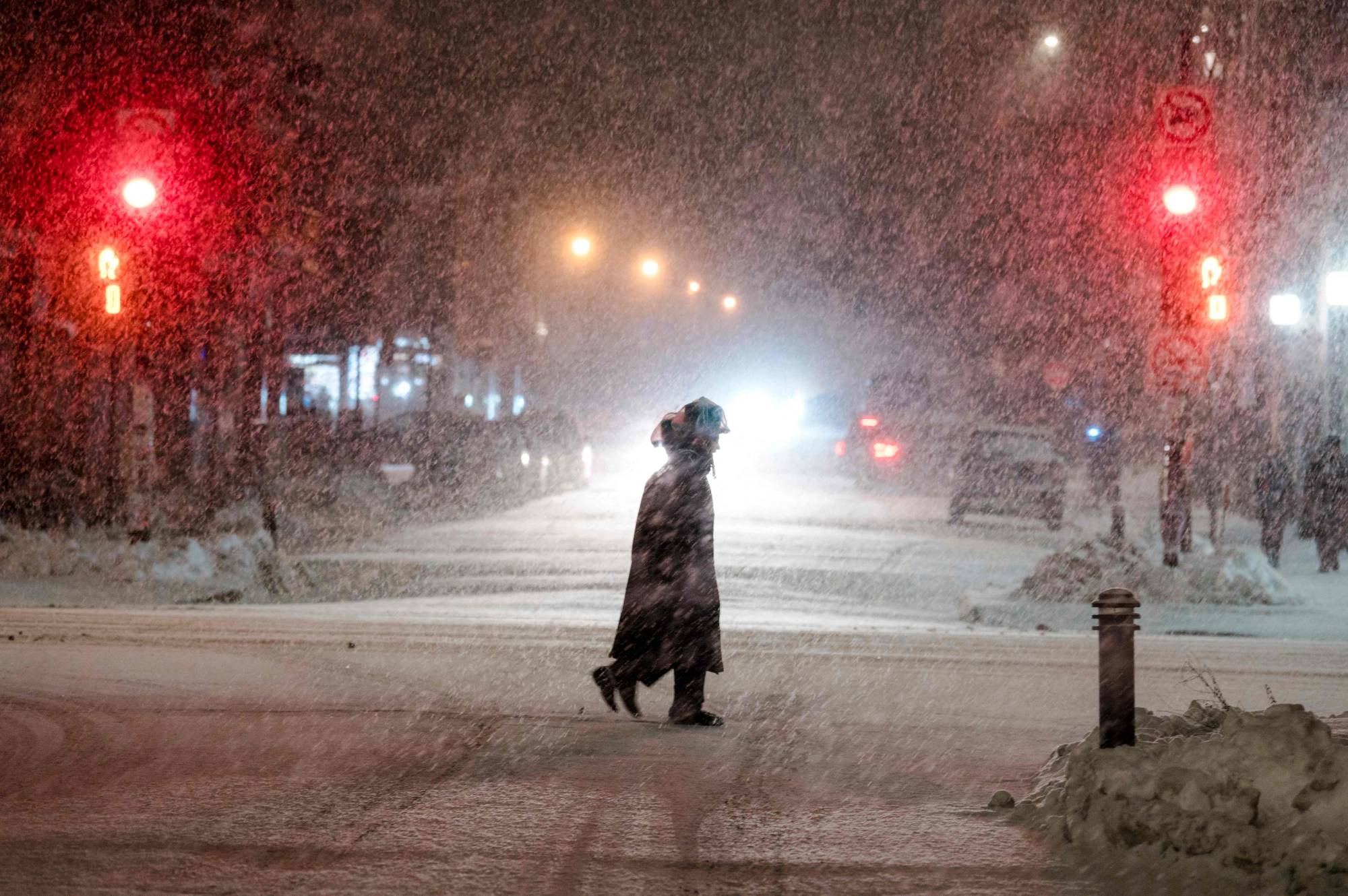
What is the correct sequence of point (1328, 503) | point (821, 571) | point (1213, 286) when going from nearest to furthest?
point (1213, 286)
point (821, 571)
point (1328, 503)

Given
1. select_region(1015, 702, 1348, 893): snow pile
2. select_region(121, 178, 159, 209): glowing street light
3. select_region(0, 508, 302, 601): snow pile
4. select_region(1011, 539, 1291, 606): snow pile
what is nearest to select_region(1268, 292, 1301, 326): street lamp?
select_region(1011, 539, 1291, 606): snow pile

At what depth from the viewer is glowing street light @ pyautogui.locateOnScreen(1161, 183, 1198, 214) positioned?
1471 centimetres

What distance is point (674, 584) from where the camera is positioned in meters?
7.61

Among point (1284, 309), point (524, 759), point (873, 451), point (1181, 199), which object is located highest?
point (1181, 199)

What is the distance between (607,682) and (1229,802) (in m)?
3.52

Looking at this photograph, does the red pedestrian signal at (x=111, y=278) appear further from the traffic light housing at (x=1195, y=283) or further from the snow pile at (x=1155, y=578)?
the traffic light housing at (x=1195, y=283)

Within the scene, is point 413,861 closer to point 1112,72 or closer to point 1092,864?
point 1092,864

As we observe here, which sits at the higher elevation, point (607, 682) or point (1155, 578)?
point (1155, 578)

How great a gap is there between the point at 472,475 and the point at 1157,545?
13.8m

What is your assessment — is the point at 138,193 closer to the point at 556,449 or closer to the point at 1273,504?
the point at 1273,504

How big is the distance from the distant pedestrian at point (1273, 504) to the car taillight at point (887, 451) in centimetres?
1171

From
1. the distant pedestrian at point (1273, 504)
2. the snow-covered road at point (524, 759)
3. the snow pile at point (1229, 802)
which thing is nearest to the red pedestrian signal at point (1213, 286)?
the distant pedestrian at point (1273, 504)

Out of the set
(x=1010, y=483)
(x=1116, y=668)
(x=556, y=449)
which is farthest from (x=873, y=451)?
(x=1116, y=668)

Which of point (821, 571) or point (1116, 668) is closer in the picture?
point (1116, 668)
